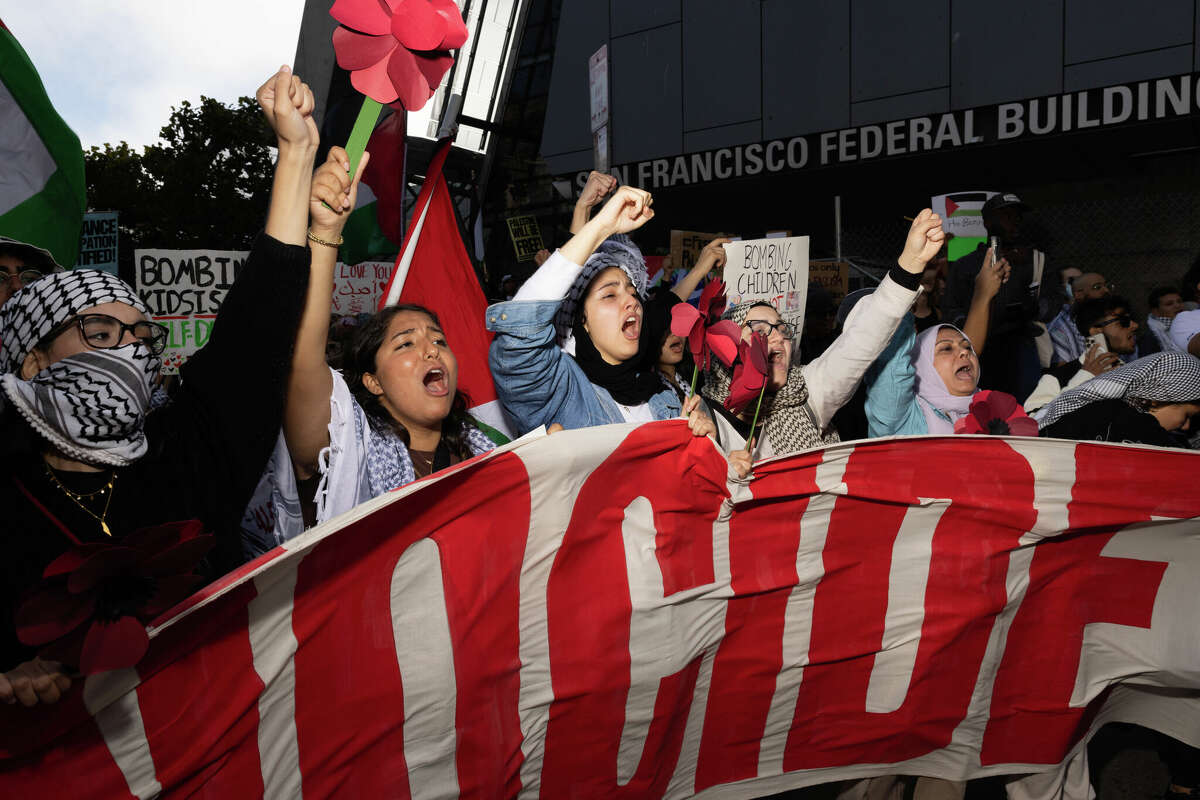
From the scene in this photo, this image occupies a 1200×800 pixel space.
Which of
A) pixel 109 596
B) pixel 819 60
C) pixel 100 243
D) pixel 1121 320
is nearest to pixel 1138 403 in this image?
pixel 1121 320

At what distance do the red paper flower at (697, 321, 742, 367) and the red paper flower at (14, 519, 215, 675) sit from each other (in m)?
1.66

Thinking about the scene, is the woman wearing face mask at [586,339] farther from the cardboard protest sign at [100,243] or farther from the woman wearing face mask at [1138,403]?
the cardboard protest sign at [100,243]

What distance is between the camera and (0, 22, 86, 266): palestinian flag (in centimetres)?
392

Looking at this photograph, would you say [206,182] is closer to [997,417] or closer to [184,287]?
[184,287]

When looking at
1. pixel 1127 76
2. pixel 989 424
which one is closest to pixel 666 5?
pixel 1127 76

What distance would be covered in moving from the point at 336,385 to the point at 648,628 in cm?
93

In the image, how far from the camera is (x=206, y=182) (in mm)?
18531

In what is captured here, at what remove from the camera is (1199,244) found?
35.0 feet

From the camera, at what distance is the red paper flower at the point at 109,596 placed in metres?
1.34

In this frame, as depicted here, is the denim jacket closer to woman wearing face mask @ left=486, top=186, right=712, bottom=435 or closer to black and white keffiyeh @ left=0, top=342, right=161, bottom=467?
woman wearing face mask @ left=486, top=186, right=712, bottom=435

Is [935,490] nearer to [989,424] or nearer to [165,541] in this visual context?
[989,424]

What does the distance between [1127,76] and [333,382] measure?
11665 millimetres

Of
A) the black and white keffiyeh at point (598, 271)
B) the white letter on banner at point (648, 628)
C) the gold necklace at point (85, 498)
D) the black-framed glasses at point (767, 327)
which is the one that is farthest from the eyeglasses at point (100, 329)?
the black-framed glasses at point (767, 327)

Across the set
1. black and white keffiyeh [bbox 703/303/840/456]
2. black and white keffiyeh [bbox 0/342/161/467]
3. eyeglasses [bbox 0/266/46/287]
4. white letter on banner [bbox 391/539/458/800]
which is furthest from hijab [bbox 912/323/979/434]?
eyeglasses [bbox 0/266/46/287]
